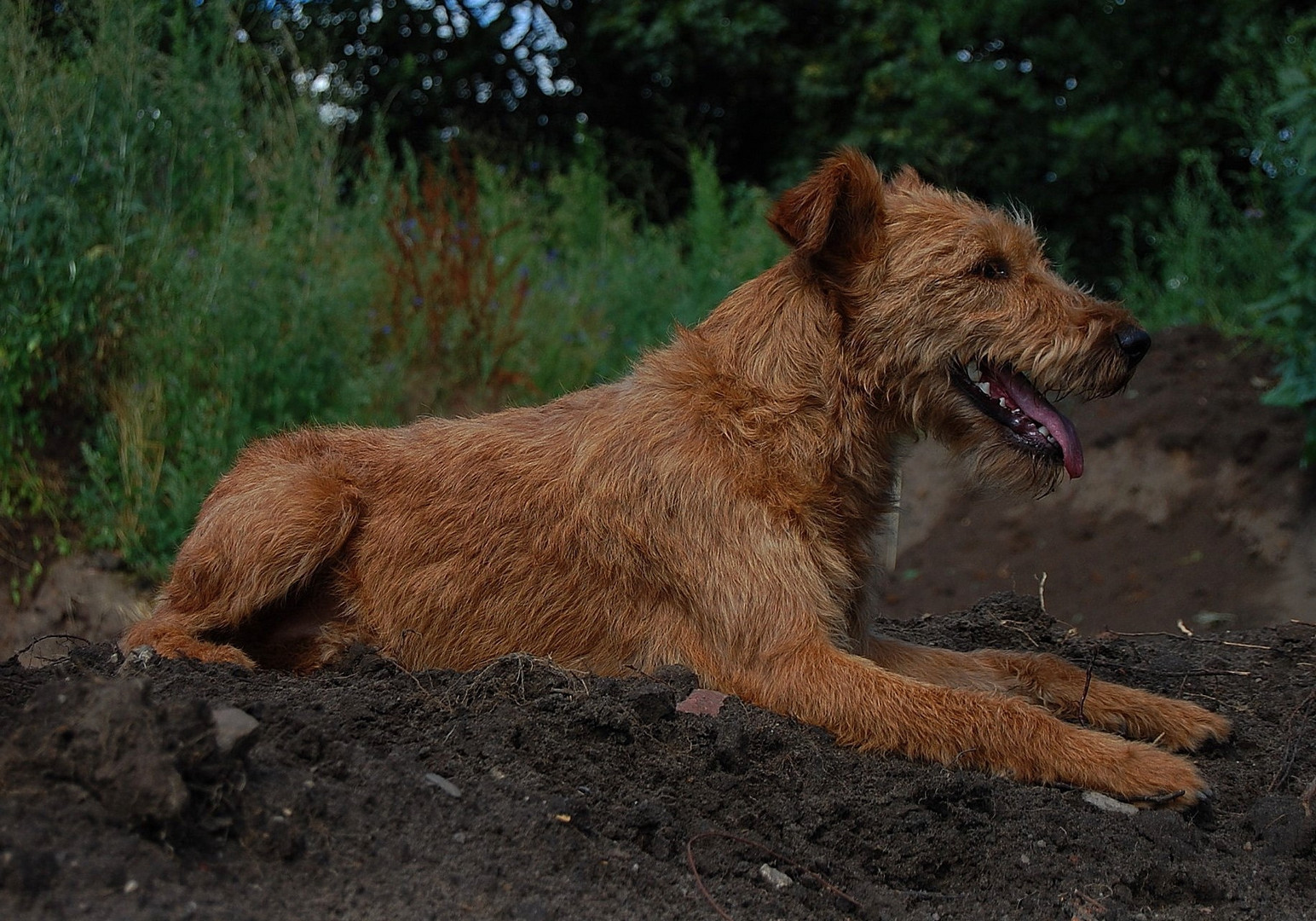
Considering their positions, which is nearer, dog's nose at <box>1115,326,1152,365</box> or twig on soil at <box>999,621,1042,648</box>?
dog's nose at <box>1115,326,1152,365</box>

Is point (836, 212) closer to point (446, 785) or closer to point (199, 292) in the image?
point (446, 785)

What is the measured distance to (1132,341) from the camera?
4211mm

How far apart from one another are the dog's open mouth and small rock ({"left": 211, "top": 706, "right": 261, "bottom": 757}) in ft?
8.62

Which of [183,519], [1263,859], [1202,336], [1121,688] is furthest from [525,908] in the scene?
[1202,336]

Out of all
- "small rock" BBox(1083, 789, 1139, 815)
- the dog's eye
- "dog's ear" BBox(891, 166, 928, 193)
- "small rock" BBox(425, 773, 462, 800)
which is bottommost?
"small rock" BBox(1083, 789, 1139, 815)

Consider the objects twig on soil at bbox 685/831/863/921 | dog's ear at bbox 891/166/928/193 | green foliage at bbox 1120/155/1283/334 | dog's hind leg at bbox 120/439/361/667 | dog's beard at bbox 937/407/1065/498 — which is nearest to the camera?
twig on soil at bbox 685/831/863/921

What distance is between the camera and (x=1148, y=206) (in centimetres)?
1453

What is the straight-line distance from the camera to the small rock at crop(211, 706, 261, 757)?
2.63 m

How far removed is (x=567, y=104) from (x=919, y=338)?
16.3m

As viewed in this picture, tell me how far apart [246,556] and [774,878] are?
2391 millimetres

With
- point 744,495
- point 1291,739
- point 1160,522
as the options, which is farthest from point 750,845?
point 1160,522

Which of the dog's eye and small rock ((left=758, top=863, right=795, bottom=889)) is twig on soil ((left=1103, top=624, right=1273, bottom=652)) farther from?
small rock ((left=758, top=863, right=795, bottom=889))

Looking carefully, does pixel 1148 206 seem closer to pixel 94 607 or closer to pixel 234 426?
pixel 234 426

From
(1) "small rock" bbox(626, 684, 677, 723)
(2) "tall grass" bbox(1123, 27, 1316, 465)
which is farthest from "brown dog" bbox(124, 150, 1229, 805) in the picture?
(2) "tall grass" bbox(1123, 27, 1316, 465)
